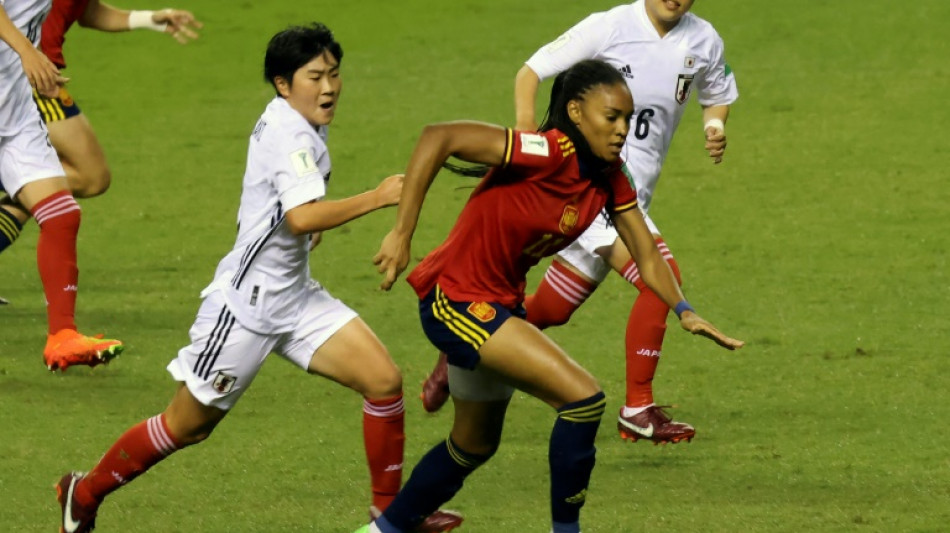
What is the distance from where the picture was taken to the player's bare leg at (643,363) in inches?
274

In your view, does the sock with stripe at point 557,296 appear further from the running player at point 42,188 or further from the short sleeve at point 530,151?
the short sleeve at point 530,151

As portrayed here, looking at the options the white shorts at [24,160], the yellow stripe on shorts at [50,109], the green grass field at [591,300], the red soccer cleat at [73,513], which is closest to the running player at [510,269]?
the green grass field at [591,300]

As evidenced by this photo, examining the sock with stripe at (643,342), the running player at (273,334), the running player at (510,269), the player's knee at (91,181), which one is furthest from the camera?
the player's knee at (91,181)

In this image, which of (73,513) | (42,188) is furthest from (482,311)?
(42,188)

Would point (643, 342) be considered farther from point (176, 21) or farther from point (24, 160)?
point (24, 160)

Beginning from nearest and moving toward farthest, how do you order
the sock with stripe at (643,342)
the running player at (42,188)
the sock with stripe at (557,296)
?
the sock with stripe at (643,342) < the running player at (42,188) < the sock with stripe at (557,296)

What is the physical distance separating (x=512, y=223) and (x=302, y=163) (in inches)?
26.3

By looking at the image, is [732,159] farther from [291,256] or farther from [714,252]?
[291,256]

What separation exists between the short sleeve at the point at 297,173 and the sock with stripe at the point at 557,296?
6.79 ft

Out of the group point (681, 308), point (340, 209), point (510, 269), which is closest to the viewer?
point (340, 209)

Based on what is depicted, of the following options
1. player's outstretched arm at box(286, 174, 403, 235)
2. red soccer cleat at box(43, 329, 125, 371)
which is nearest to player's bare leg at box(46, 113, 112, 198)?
red soccer cleat at box(43, 329, 125, 371)

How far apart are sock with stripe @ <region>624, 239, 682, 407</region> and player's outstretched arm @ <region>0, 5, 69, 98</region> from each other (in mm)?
2310

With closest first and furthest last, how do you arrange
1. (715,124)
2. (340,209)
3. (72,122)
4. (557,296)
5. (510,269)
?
(340,209)
(510,269)
(715,124)
(557,296)
(72,122)

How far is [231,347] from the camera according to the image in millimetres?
5797
